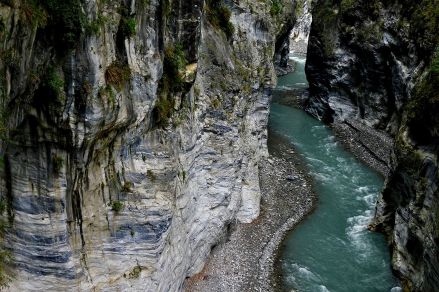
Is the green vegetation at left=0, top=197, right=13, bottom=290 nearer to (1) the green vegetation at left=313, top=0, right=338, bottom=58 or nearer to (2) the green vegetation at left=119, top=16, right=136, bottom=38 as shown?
(2) the green vegetation at left=119, top=16, right=136, bottom=38

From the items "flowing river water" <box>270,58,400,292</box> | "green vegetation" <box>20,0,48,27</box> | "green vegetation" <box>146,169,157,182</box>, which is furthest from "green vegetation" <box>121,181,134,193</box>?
"flowing river water" <box>270,58,400,292</box>

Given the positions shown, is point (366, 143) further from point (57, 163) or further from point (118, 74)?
point (57, 163)

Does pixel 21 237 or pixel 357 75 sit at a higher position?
pixel 357 75

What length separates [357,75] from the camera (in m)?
51.9

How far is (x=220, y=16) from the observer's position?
87.4 ft

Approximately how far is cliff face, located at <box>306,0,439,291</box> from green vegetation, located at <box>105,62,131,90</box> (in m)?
15.5

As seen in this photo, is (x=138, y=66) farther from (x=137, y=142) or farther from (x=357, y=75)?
(x=357, y=75)

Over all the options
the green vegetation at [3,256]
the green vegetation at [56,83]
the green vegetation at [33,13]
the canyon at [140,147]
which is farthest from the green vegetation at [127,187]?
the green vegetation at [33,13]

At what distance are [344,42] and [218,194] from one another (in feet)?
113

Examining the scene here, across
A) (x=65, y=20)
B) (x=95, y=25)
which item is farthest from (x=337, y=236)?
(x=65, y=20)

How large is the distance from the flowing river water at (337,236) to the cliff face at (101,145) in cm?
687

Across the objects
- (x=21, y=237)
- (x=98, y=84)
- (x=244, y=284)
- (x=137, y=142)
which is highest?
(x=98, y=84)

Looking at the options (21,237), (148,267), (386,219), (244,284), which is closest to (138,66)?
(21,237)

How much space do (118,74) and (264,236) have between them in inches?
698
